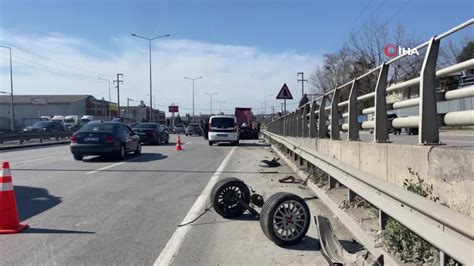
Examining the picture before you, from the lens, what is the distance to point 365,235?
5305 mm

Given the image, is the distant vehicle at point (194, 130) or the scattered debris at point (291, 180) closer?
the scattered debris at point (291, 180)

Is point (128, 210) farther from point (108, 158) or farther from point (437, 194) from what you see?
point (108, 158)

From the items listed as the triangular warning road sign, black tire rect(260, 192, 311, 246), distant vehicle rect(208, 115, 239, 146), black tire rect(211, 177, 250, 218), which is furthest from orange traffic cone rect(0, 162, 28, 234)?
distant vehicle rect(208, 115, 239, 146)

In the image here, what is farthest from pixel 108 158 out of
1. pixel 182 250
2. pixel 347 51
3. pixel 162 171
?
pixel 347 51

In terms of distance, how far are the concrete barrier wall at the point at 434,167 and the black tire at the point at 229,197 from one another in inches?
83.8

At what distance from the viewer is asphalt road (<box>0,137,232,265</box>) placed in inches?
232

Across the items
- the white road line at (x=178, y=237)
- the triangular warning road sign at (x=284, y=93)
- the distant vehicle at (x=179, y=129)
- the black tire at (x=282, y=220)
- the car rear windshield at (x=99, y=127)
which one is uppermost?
the triangular warning road sign at (x=284, y=93)

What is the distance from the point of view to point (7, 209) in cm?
708

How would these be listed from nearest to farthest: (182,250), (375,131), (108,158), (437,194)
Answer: (437,194) → (182,250) → (375,131) → (108,158)

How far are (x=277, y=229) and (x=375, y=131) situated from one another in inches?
83.0

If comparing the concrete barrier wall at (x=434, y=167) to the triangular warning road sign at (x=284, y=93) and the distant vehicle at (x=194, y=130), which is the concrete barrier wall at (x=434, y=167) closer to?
the triangular warning road sign at (x=284, y=93)

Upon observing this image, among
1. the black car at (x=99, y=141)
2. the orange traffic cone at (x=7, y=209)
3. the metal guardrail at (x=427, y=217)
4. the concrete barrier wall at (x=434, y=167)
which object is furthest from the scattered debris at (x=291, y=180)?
the black car at (x=99, y=141)

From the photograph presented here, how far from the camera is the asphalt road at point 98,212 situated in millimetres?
5883

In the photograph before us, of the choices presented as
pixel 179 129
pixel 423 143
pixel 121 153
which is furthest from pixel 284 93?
pixel 179 129
